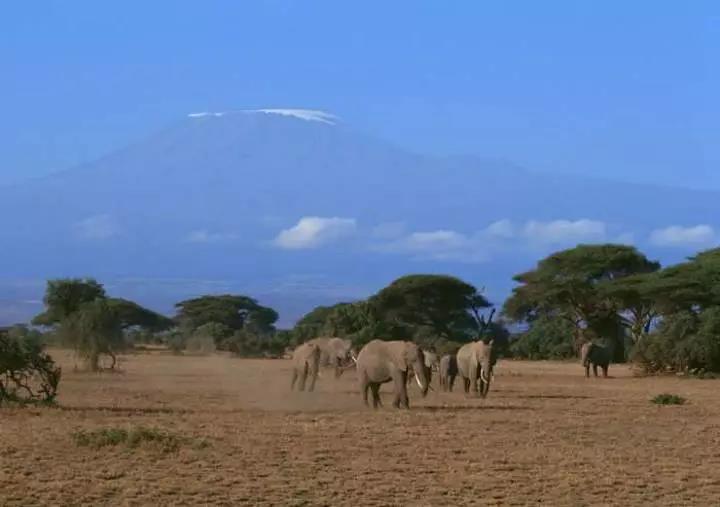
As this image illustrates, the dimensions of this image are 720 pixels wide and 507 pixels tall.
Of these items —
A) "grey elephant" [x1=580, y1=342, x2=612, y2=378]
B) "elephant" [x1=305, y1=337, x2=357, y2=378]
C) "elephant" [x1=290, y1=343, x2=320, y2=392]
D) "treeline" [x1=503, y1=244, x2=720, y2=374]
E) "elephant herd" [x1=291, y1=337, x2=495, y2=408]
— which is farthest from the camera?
"treeline" [x1=503, y1=244, x2=720, y2=374]

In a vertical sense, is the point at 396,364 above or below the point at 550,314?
below

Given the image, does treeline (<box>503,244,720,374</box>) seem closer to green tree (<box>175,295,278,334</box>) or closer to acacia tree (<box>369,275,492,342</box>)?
acacia tree (<box>369,275,492,342</box>)

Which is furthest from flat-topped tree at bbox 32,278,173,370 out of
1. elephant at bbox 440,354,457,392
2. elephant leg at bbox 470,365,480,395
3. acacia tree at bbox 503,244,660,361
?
acacia tree at bbox 503,244,660,361

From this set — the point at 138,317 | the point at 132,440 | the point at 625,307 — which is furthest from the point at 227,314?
the point at 132,440

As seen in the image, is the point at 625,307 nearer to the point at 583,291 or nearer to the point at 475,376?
the point at 583,291

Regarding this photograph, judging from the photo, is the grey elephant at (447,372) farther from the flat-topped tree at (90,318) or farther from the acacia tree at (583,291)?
the acacia tree at (583,291)

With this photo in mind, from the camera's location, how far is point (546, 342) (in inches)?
2324

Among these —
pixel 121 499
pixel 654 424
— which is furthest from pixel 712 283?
pixel 121 499

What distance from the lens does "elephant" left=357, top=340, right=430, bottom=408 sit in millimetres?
23219

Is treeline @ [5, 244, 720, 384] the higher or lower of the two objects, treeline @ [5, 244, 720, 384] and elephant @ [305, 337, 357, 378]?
the higher

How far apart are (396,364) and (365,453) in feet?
24.4

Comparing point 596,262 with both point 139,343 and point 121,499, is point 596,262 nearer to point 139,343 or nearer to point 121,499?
point 139,343

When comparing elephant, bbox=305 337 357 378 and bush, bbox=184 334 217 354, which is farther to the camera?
bush, bbox=184 334 217 354

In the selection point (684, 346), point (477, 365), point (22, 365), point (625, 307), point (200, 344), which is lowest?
point (22, 365)
